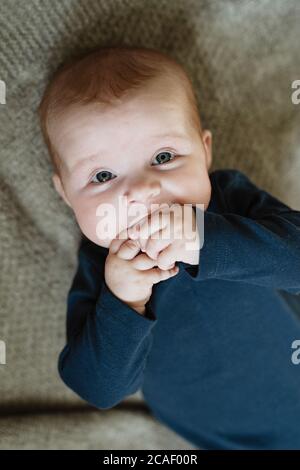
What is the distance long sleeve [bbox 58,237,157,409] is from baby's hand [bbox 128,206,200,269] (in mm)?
112

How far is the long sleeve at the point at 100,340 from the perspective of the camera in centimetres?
81

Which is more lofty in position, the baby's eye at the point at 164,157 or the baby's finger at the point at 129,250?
the baby's eye at the point at 164,157

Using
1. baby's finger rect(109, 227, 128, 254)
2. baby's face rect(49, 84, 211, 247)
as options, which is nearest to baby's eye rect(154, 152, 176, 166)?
baby's face rect(49, 84, 211, 247)

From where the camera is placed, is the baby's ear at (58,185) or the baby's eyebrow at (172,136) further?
the baby's ear at (58,185)

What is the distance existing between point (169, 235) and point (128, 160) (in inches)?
4.9

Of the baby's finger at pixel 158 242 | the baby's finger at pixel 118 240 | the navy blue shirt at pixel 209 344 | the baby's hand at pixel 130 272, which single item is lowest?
the navy blue shirt at pixel 209 344

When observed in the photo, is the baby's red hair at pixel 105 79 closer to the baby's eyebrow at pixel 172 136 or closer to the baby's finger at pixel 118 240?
the baby's eyebrow at pixel 172 136

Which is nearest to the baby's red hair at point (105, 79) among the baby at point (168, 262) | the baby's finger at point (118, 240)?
the baby at point (168, 262)

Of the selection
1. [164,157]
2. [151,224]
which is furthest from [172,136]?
[151,224]

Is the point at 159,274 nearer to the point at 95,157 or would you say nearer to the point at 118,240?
the point at 118,240

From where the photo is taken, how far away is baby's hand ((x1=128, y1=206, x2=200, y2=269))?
2.42 ft

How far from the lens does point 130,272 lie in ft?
2.57
